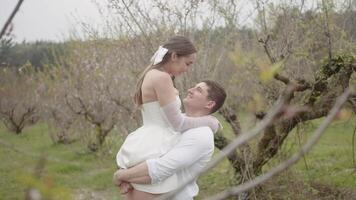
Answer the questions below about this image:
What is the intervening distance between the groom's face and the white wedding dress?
188 millimetres

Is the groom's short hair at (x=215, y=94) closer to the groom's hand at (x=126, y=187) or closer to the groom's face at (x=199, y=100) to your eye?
the groom's face at (x=199, y=100)

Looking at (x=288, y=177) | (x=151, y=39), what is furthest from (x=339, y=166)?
(x=151, y=39)

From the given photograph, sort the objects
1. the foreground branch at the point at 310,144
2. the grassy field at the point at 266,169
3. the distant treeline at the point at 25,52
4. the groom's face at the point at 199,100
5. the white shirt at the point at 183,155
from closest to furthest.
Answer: the foreground branch at the point at 310,144 < the distant treeline at the point at 25,52 < the white shirt at the point at 183,155 < the groom's face at the point at 199,100 < the grassy field at the point at 266,169

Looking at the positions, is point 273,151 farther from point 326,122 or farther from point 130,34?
point 326,122

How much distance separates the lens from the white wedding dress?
3.14 m

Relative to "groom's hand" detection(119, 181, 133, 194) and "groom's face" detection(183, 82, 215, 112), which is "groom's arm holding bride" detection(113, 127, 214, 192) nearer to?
"groom's hand" detection(119, 181, 133, 194)

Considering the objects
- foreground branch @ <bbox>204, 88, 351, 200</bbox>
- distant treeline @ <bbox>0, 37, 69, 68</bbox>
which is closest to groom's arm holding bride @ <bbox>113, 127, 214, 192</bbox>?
distant treeline @ <bbox>0, 37, 69, 68</bbox>

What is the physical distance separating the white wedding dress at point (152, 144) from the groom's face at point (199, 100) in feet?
A: 0.62

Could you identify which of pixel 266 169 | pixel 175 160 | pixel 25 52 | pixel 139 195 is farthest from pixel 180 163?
pixel 25 52

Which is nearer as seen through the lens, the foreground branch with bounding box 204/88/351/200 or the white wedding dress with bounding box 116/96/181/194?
the foreground branch with bounding box 204/88/351/200

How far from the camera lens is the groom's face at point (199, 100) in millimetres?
3332

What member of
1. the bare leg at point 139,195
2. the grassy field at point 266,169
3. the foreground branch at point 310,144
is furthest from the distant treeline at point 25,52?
the bare leg at point 139,195

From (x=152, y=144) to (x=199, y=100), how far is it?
0.45 metres

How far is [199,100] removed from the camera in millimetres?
3344
